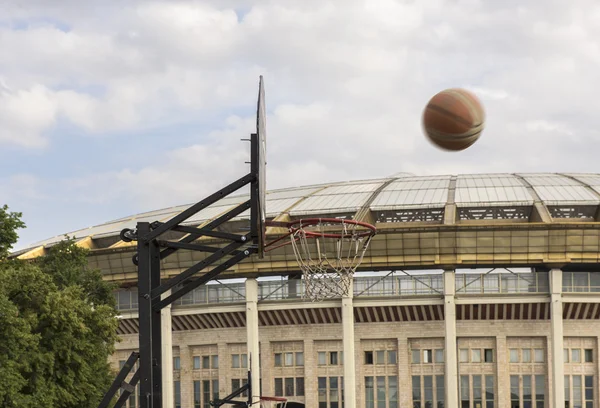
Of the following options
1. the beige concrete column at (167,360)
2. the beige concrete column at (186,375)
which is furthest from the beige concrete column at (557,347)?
the beige concrete column at (167,360)

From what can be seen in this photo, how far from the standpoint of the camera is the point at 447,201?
61688mm

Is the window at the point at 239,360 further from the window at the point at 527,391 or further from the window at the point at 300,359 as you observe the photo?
the window at the point at 527,391

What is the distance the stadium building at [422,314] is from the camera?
2251 inches

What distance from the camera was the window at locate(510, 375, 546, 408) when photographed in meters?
58.0

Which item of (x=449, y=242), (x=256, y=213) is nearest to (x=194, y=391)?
(x=449, y=242)

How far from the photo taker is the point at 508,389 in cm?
5812

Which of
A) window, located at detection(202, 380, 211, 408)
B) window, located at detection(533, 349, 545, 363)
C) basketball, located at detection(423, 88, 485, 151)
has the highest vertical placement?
basketball, located at detection(423, 88, 485, 151)

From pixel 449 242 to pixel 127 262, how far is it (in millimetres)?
17989

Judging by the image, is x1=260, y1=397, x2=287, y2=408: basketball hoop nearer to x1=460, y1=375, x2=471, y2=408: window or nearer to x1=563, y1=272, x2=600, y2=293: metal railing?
x1=460, y1=375, x2=471, y2=408: window

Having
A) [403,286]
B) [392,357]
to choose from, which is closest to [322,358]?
[392,357]

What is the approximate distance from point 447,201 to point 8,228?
27.7m

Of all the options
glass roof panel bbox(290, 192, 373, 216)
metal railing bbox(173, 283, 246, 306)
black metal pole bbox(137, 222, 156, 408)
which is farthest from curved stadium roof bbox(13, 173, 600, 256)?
black metal pole bbox(137, 222, 156, 408)

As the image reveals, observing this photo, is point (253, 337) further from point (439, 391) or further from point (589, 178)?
point (589, 178)

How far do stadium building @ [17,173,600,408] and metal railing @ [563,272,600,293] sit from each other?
7 cm
